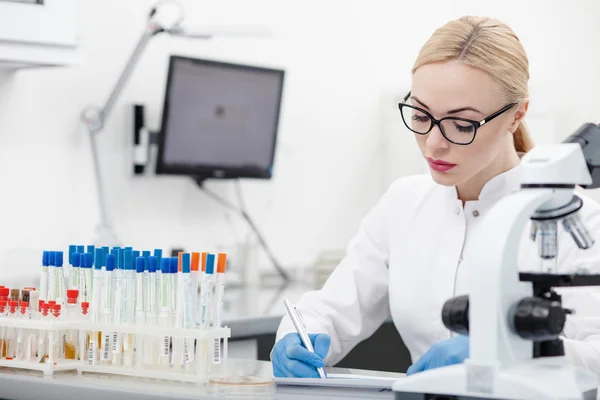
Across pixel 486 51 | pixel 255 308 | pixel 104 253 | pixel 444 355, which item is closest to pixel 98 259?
pixel 104 253

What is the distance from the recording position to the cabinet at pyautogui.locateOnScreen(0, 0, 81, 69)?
7.39 ft

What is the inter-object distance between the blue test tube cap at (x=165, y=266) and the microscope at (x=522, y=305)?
434 mm

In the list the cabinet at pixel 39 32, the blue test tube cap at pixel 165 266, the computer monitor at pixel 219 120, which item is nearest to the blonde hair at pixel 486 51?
the blue test tube cap at pixel 165 266

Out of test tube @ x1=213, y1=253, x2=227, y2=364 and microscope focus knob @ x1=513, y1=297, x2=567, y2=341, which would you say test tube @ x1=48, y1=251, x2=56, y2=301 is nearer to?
test tube @ x1=213, y1=253, x2=227, y2=364

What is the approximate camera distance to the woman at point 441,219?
161 centimetres

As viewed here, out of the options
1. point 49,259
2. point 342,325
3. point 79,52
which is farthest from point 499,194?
point 79,52

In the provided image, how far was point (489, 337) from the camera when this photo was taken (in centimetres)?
104

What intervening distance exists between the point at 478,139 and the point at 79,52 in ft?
3.96

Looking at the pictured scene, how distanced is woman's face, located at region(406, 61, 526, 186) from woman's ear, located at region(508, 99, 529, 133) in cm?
1

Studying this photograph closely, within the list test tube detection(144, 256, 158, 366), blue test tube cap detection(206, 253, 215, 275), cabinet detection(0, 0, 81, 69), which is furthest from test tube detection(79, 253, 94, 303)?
cabinet detection(0, 0, 81, 69)

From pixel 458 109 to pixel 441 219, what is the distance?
0.37m

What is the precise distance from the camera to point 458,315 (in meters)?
1.11

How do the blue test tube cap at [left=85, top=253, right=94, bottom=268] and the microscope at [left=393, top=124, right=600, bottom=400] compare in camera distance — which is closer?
the microscope at [left=393, top=124, right=600, bottom=400]

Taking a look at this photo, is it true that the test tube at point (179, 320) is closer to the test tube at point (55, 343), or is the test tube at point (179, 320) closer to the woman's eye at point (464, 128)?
the test tube at point (55, 343)
